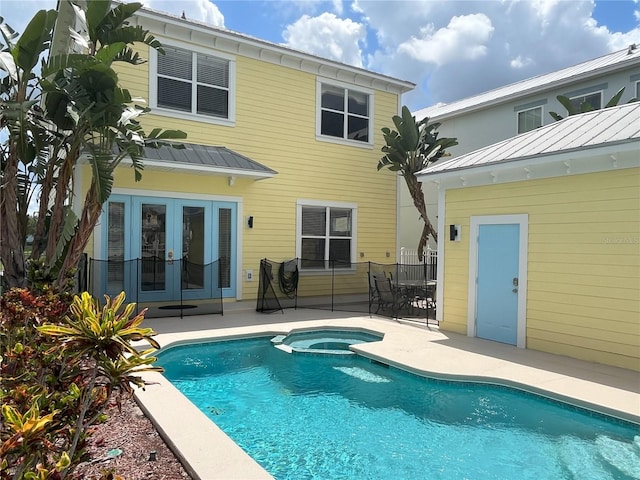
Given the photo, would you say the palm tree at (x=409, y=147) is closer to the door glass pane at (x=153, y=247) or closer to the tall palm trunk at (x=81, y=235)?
the door glass pane at (x=153, y=247)

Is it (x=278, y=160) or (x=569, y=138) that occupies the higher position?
(x=278, y=160)

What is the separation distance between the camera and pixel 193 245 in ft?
37.9

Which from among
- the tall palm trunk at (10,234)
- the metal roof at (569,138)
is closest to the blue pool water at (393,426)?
the tall palm trunk at (10,234)

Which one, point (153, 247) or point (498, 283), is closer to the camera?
point (498, 283)

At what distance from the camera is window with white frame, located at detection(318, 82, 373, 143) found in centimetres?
1383

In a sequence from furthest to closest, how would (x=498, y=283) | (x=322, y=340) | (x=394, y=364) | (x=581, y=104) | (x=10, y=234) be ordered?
1. (x=581, y=104)
2. (x=322, y=340)
3. (x=498, y=283)
4. (x=394, y=364)
5. (x=10, y=234)

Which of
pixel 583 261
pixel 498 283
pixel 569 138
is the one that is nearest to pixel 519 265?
pixel 498 283

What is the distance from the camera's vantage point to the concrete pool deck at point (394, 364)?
3900 millimetres

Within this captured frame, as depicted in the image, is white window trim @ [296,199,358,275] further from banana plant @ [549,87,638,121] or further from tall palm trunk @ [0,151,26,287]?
tall palm trunk @ [0,151,26,287]

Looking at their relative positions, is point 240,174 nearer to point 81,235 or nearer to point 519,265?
point 81,235

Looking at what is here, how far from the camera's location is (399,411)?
18.7 ft

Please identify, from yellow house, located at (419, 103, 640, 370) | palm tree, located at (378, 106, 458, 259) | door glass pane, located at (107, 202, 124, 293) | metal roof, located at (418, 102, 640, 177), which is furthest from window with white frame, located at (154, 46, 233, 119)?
metal roof, located at (418, 102, 640, 177)

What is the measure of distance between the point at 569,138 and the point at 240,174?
7182mm

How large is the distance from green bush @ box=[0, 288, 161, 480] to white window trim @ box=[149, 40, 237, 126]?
8482 mm
